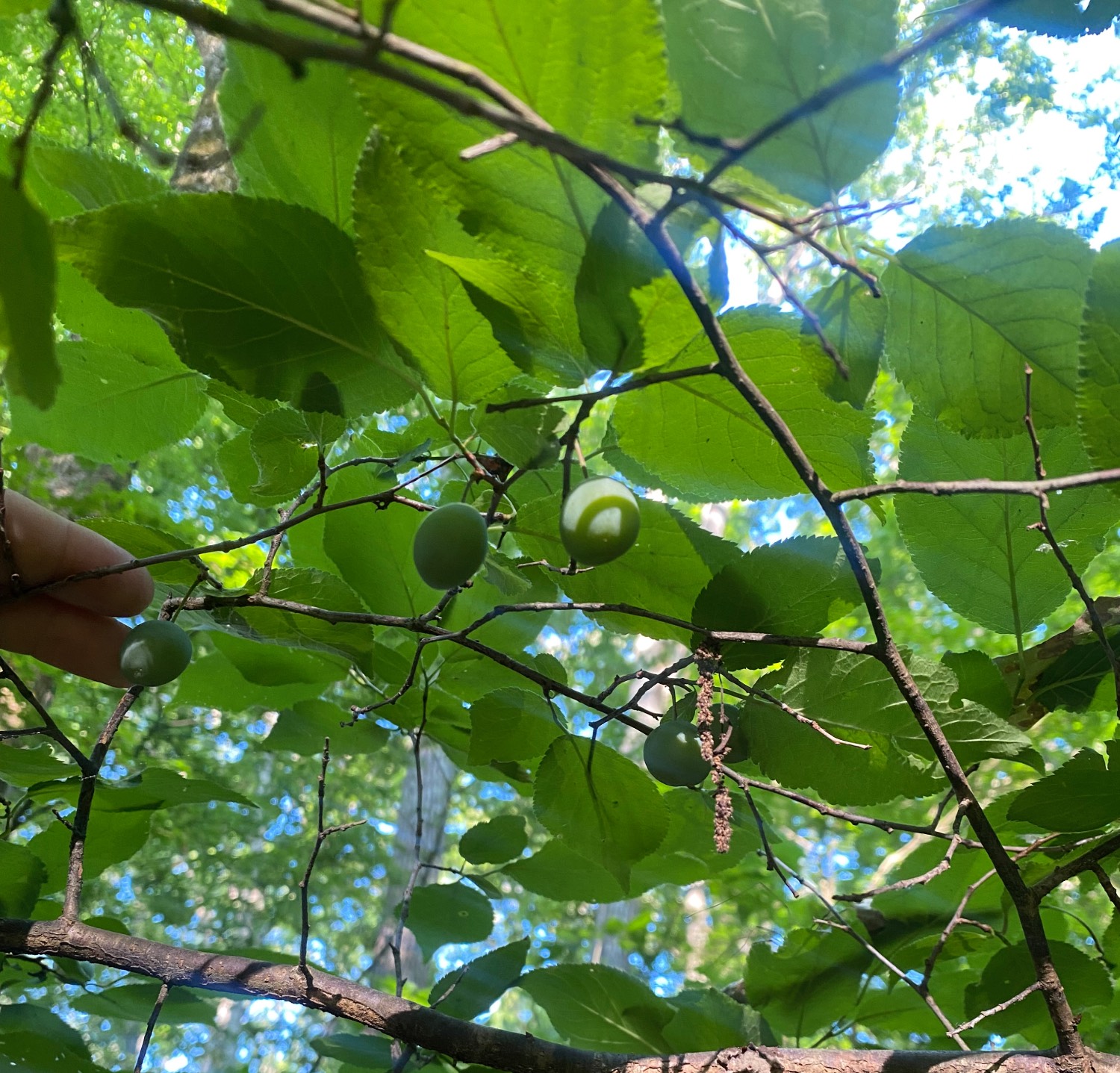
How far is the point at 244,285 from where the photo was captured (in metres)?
0.58

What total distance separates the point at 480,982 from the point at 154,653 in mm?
669

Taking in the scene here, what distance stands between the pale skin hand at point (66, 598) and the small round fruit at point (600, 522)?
0.60 m

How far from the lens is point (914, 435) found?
2.64 ft

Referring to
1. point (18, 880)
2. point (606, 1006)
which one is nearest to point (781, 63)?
point (606, 1006)

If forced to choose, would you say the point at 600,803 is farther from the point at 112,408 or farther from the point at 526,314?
the point at 112,408

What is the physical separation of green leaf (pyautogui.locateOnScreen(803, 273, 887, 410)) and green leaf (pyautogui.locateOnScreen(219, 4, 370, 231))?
37 cm

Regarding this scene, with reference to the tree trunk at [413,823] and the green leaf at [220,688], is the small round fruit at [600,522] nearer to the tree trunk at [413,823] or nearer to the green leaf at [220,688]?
the green leaf at [220,688]

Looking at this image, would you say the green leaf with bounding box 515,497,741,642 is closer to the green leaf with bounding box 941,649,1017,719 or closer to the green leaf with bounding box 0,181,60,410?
the green leaf with bounding box 941,649,1017,719

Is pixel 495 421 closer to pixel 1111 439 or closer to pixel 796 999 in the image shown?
pixel 1111 439

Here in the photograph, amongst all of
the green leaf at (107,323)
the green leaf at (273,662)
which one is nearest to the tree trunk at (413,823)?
the green leaf at (273,662)

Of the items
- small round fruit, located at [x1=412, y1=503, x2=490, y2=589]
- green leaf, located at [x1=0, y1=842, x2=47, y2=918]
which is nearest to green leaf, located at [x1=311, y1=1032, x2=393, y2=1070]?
green leaf, located at [x1=0, y1=842, x2=47, y2=918]

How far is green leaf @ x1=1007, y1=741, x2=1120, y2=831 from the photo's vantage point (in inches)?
28.3

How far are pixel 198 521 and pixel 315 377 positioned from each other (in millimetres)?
5423

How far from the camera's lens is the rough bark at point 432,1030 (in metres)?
0.70
